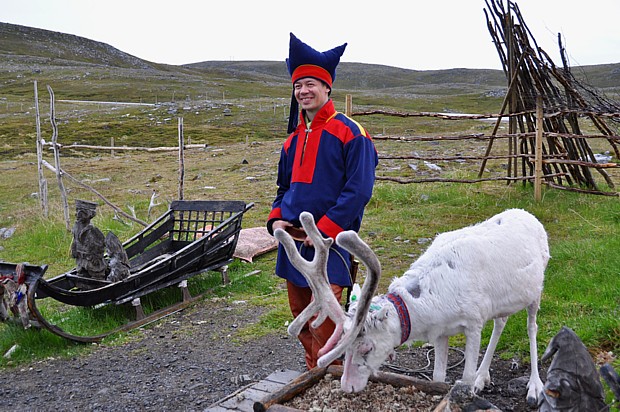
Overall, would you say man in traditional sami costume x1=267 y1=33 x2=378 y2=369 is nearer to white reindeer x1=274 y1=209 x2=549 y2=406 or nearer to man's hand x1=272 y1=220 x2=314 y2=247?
man's hand x1=272 y1=220 x2=314 y2=247

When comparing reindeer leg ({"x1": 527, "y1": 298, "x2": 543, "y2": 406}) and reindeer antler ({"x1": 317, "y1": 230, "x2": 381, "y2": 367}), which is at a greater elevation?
reindeer antler ({"x1": 317, "y1": 230, "x2": 381, "y2": 367})

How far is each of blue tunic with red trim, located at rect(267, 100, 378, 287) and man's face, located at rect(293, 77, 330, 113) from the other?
0.22 ft

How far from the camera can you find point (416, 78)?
13675 centimetres

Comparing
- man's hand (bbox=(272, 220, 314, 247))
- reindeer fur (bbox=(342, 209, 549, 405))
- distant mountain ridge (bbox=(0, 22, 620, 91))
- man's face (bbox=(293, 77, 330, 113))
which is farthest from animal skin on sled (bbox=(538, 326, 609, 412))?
distant mountain ridge (bbox=(0, 22, 620, 91))

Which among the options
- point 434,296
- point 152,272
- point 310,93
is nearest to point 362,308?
point 434,296

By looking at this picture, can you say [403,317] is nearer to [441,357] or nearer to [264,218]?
[441,357]

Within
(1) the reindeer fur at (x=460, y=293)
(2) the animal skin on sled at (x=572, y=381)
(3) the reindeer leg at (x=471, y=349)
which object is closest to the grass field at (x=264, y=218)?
(1) the reindeer fur at (x=460, y=293)

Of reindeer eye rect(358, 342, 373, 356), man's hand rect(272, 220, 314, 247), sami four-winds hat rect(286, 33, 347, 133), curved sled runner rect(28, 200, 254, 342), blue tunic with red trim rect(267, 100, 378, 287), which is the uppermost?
sami four-winds hat rect(286, 33, 347, 133)

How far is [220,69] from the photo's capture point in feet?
424

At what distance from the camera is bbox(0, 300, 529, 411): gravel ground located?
173 inches

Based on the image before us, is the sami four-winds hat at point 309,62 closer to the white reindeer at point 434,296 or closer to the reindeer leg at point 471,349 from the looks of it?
the white reindeer at point 434,296

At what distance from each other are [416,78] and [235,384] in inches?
5461

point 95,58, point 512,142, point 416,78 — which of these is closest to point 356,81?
point 416,78

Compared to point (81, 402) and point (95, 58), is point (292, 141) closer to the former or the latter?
point (81, 402)
